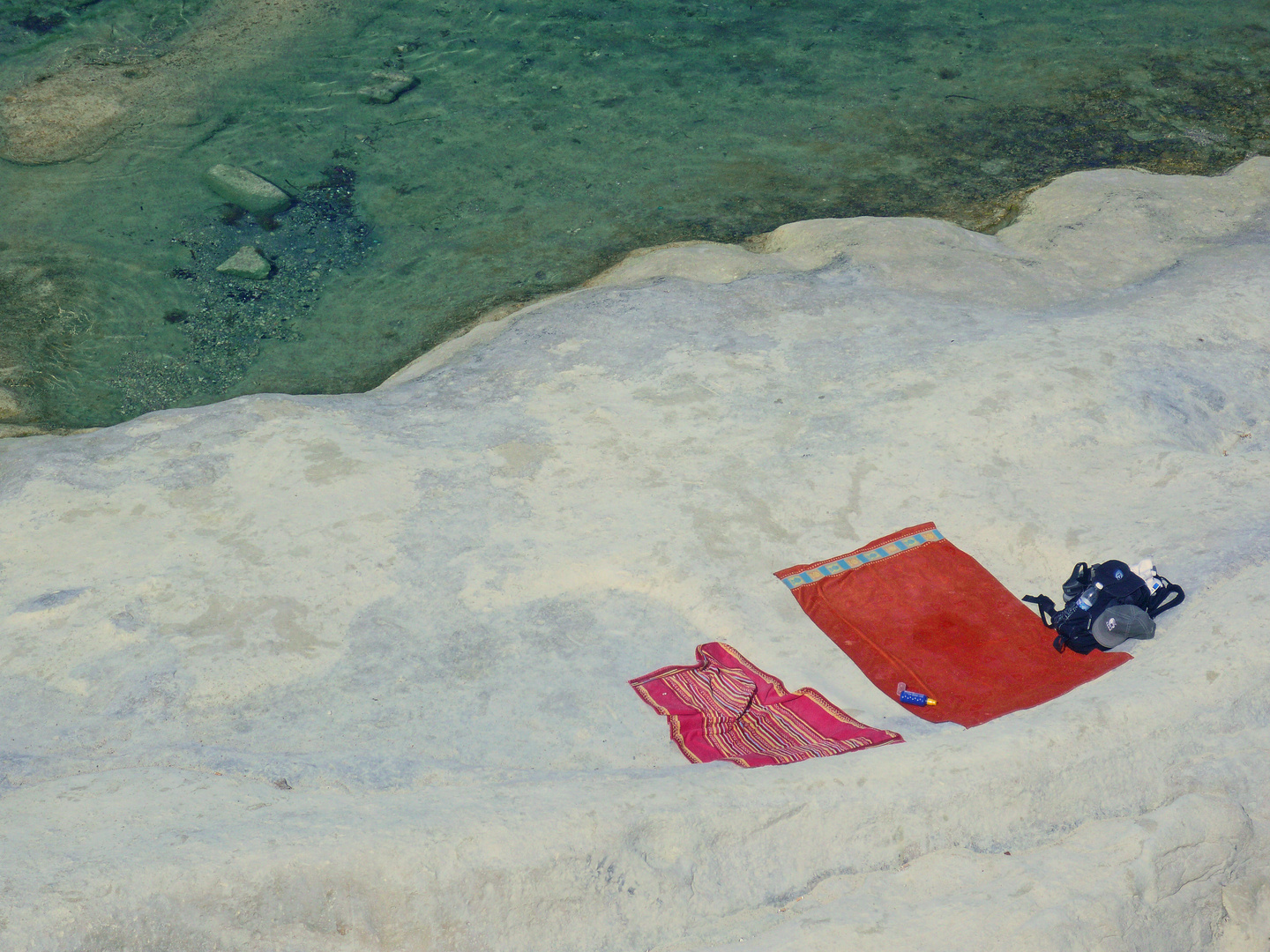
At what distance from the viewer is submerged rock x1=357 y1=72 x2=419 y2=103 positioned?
9.46 metres

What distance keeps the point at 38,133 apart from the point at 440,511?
609 centimetres

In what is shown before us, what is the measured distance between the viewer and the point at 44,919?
301 centimetres

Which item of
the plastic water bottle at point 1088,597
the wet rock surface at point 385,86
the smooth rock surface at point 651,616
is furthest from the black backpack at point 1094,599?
the wet rock surface at point 385,86

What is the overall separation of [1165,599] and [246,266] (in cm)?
621

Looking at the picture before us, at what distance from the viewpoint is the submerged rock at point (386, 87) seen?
946 cm

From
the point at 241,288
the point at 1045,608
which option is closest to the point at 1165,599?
the point at 1045,608

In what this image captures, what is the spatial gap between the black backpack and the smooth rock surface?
0.35 feet

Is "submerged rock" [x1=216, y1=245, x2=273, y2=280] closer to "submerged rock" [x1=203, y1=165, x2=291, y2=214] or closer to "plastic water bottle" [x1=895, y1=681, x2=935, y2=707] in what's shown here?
"submerged rock" [x1=203, y1=165, x2=291, y2=214]

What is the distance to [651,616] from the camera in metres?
4.71

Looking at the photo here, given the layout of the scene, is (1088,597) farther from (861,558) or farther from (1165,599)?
(861,558)

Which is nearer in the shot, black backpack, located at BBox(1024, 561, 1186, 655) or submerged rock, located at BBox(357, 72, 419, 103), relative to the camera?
black backpack, located at BBox(1024, 561, 1186, 655)

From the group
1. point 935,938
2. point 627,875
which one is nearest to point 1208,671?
point 935,938

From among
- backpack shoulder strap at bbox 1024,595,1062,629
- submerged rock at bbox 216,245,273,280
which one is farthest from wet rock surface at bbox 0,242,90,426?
backpack shoulder strap at bbox 1024,595,1062,629

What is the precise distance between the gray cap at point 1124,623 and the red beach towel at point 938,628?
10cm
